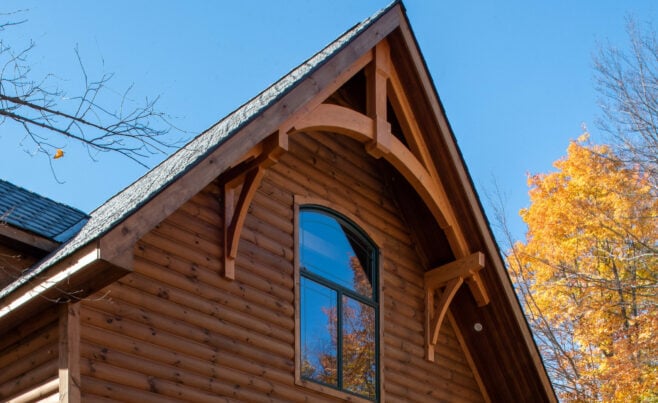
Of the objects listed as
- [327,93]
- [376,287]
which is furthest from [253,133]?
[376,287]

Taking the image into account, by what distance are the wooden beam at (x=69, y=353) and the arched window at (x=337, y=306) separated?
2.55 meters

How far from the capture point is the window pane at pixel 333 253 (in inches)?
356

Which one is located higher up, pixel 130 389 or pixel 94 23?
pixel 94 23

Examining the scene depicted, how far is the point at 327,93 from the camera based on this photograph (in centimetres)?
839

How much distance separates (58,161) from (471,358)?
21.1ft

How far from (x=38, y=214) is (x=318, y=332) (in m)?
2.76

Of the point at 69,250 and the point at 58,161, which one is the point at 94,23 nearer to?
the point at 58,161

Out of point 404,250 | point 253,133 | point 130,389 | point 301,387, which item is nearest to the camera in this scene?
point 130,389

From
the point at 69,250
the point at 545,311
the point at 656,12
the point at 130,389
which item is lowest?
the point at 130,389

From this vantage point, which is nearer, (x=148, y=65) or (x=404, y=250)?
(x=148, y=65)

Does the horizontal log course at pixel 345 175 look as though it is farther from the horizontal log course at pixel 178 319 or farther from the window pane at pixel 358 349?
the horizontal log course at pixel 178 319

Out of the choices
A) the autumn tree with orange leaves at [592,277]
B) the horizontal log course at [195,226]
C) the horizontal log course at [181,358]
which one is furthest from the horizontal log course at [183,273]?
the autumn tree with orange leaves at [592,277]

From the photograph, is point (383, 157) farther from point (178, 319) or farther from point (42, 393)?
point (42, 393)

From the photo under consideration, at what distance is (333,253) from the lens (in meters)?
9.27
